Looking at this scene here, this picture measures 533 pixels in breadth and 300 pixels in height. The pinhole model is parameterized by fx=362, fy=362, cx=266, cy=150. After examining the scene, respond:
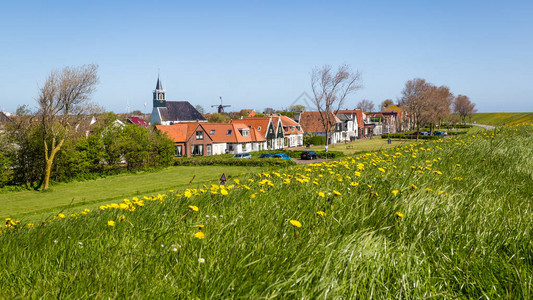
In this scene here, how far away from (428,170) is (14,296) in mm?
6606

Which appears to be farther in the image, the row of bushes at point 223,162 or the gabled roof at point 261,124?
the gabled roof at point 261,124

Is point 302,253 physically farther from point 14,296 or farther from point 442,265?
point 14,296

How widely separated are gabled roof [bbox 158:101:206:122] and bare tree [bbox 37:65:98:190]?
69.3 metres

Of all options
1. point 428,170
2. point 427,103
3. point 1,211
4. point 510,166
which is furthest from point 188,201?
point 427,103

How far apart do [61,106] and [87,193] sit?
997 centimetres

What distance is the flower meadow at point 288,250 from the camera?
2521 mm

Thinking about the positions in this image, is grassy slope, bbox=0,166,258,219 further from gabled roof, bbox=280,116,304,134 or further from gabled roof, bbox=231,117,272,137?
gabled roof, bbox=280,116,304,134

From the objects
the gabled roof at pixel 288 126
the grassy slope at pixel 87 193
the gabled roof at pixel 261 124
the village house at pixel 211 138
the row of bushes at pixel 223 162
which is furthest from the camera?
the gabled roof at pixel 288 126

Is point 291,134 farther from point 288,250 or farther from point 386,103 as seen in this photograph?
point 386,103

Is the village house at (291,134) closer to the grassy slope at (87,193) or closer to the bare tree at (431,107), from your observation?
the bare tree at (431,107)

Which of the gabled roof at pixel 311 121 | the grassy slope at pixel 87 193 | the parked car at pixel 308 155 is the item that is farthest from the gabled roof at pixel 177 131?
the gabled roof at pixel 311 121

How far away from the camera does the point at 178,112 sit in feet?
347

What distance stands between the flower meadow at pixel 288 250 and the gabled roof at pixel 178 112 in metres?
102

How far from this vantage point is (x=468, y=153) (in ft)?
30.3
